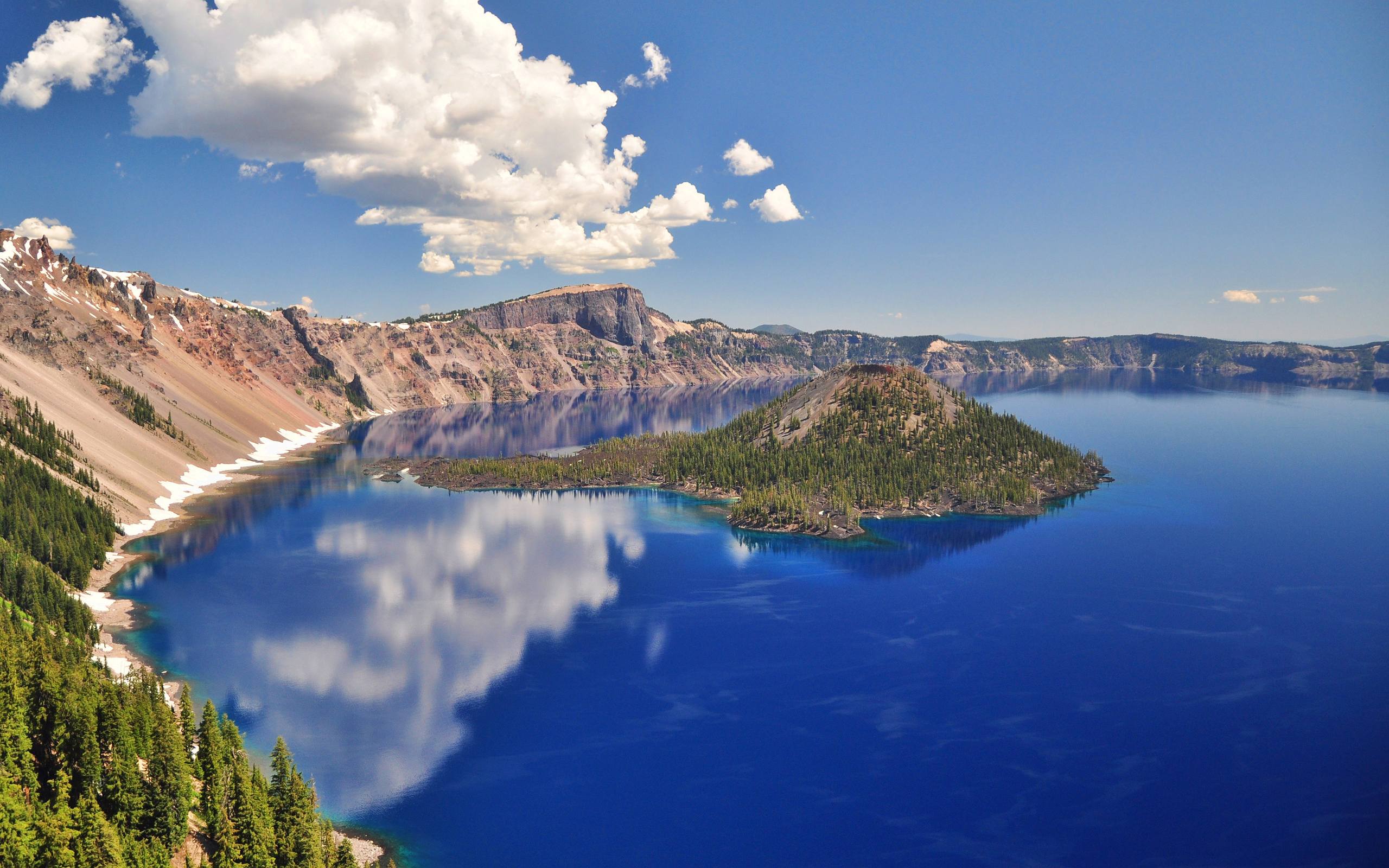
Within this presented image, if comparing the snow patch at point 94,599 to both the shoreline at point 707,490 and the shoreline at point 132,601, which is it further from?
the shoreline at point 707,490

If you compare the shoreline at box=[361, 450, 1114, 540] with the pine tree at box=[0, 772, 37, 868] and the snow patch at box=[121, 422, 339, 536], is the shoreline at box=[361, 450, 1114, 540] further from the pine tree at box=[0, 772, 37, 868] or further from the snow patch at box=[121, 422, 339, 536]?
the pine tree at box=[0, 772, 37, 868]

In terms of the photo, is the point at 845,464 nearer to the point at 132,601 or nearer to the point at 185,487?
the point at 132,601

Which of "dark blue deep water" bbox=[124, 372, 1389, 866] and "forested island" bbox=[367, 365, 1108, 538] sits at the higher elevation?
"forested island" bbox=[367, 365, 1108, 538]

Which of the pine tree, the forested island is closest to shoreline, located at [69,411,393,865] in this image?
the pine tree

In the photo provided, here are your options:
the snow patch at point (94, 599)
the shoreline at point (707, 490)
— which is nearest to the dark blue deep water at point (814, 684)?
the snow patch at point (94, 599)

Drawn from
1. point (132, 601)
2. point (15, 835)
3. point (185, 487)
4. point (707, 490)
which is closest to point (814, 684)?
point (15, 835)

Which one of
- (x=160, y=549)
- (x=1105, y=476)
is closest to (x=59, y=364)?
(x=160, y=549)
